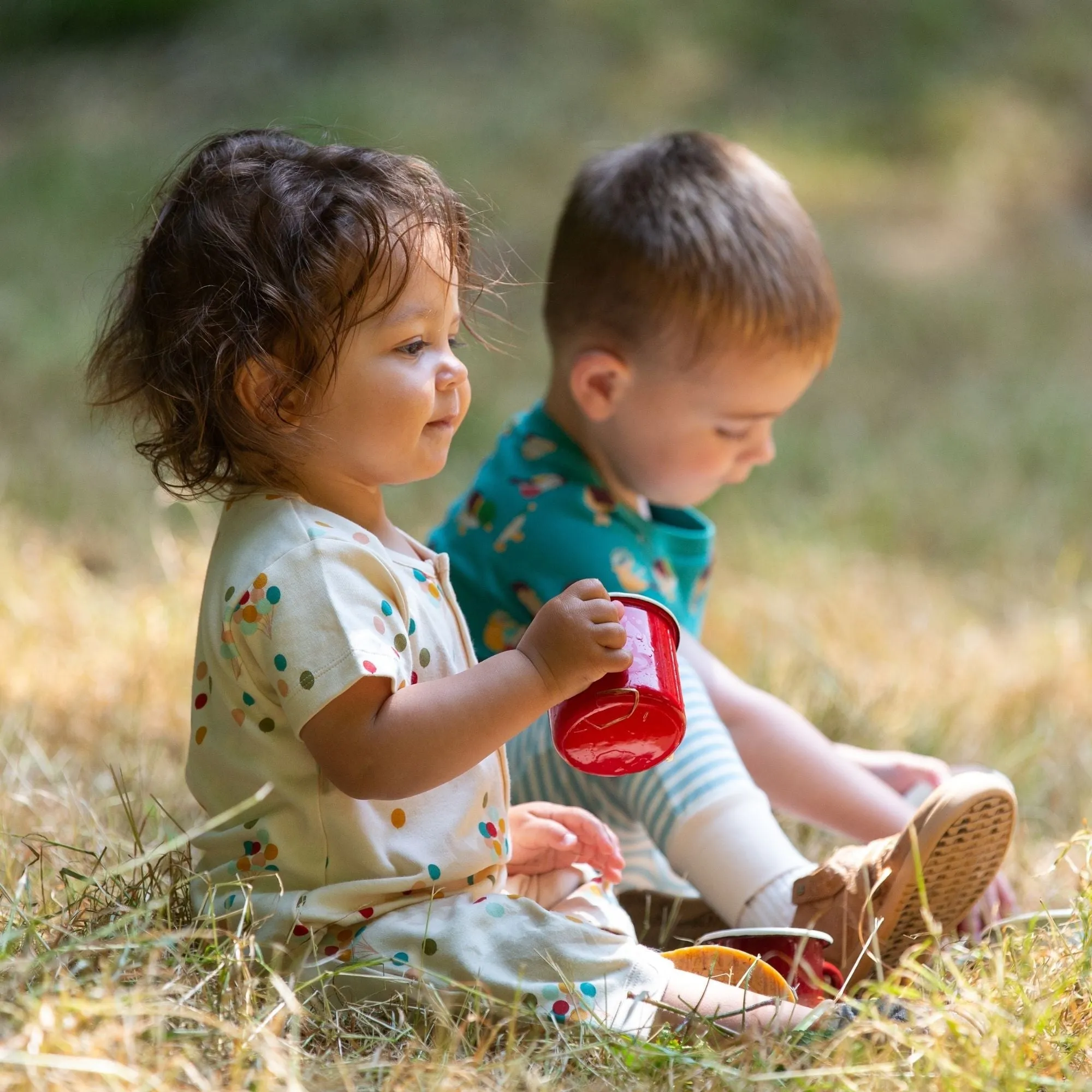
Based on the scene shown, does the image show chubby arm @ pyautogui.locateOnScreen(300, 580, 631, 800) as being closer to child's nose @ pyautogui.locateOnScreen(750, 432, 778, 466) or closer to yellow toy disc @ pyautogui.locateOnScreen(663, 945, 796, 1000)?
yellow toy disc @ pyautogui.locateOnScreen(663, 945, 796, 1000)

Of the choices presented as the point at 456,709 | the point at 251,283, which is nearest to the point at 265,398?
the point at 251,283

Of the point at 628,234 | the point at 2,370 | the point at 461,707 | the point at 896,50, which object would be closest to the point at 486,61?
the point at 896,50

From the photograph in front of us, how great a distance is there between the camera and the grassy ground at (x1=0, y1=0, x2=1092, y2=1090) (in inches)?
50.4

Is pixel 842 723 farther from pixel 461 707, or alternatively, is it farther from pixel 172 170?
pixel 172 170

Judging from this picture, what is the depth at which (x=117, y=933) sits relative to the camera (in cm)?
142

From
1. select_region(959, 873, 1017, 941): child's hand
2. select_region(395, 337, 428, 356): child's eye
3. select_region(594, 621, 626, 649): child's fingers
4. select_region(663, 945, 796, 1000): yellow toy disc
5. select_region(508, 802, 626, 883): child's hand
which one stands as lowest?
select_region(959, 873, 1017, 941): child's hand

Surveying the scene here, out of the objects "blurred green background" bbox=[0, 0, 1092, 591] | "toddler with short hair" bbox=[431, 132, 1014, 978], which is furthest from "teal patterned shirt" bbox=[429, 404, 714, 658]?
"blurred green background" bbox=[0, 0, 1092, 591]

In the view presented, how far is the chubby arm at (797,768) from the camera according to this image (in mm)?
1960

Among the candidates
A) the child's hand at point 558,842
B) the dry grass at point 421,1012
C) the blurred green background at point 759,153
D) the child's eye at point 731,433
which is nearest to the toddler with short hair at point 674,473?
the child's eye at point 731,433

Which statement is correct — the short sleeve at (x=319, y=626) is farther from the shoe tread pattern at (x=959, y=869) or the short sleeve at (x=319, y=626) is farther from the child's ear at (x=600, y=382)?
the child's ear at (x=600, y=382)

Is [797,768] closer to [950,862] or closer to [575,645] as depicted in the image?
[950,862]

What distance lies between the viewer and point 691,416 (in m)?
2.08

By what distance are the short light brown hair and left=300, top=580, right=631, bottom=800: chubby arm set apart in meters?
0.84

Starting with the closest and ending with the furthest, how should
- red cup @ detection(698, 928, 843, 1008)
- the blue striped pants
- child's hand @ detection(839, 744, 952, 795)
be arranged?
red cup @ detection(698, 928, 843, 1008) < the blue striped pants < child's hand @ detection(839, 744, 952, 795)
